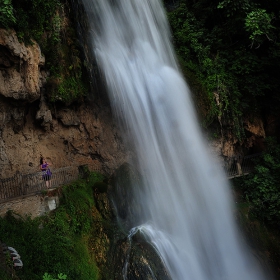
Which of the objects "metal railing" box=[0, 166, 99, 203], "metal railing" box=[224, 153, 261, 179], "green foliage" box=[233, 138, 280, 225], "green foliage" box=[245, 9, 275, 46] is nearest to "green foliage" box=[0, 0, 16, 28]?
"metal railing" box=[0, 166, 99, 203]

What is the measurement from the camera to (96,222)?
28.7 ft

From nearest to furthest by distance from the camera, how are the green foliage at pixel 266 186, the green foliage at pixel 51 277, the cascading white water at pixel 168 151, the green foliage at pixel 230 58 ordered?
1. the green foliage at pixel 51 277
2. the cascading white water at pixel 168 151
3. the green foliage at pixel 266 186
4. the green foliage at pixel 230 58

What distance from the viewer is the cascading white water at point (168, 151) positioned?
10086 millimetres

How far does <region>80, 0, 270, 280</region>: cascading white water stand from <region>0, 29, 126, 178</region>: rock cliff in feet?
3.83

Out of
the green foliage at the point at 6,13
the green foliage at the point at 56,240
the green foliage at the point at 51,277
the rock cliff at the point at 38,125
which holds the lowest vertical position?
the green foliage at the point at 51,277

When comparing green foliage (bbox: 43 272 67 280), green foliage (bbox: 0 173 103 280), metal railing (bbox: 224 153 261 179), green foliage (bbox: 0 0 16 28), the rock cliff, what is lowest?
green foliage (bbox: 43 272 67 280)

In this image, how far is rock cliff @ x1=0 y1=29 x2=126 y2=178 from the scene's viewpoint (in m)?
8.73

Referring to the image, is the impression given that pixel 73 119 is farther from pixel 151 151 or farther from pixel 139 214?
pixel 139 214

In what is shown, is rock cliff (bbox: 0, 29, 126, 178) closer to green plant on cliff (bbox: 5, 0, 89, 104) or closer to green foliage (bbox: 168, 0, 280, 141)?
green plant on cliff (bbox: 5, 0, 89, 104)

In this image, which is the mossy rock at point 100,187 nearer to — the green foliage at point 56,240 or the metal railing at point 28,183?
the green foliage at point 56,240

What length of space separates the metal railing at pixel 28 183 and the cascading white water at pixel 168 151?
9.14 feet

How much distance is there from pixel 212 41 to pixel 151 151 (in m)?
6.79

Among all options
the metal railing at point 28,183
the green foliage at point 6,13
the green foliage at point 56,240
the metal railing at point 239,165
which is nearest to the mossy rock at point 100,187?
the green foliage at point 56,240

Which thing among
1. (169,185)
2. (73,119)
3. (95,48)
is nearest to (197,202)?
(169,185)
